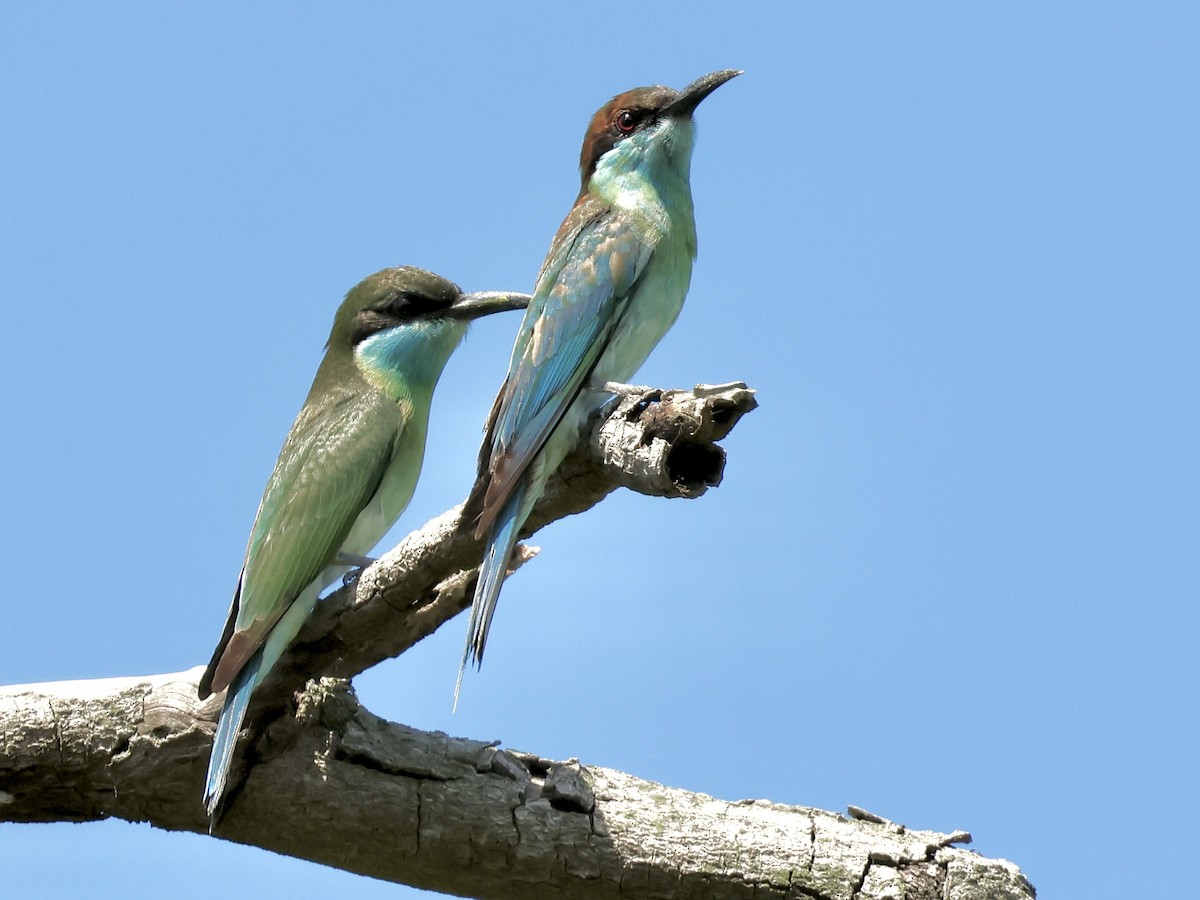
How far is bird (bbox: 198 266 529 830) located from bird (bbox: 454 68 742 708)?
1.92 feet

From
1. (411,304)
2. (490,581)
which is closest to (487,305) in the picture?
(411,304)

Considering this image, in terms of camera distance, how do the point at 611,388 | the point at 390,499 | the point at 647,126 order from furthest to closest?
the point at 647,126, the point at 390,499, the point at 611,388

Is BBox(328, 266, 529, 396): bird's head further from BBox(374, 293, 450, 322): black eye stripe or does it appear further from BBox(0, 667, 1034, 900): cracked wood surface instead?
BBox(0, 667, 1034, 900): cracked wood surface

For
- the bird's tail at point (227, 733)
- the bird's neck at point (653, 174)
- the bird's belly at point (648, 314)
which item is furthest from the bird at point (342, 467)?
the bird's belly at point (648, 314)

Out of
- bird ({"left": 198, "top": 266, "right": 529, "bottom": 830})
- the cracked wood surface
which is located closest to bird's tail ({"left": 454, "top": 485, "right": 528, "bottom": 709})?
the cracked wood surface

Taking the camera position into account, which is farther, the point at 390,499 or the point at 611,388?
the point at 390,499

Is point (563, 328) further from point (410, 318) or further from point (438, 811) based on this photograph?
point (438, 811)

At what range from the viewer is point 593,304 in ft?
14.3

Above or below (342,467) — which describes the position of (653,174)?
above

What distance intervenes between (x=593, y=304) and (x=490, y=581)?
115 cm

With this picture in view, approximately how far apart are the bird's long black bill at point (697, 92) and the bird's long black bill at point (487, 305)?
0.90 metres

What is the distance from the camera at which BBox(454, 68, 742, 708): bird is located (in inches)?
142

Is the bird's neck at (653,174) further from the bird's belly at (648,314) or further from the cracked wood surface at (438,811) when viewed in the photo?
the cracked wood surface at (438,811)

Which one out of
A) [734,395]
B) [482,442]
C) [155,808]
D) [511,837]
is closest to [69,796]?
[155,808]
